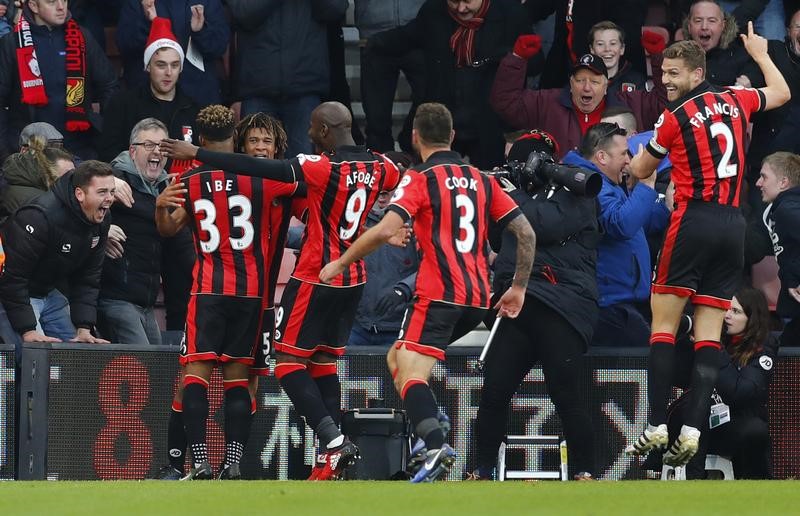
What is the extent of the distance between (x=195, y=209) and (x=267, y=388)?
1.39 meters

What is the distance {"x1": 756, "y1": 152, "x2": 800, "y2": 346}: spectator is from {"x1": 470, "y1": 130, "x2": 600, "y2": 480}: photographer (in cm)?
165

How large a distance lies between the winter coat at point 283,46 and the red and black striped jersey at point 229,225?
3.09 metres

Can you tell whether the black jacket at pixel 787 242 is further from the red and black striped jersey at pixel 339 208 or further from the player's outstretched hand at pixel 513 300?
the red and black striped jersey at pixel 339 208

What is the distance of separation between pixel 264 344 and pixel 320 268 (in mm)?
742

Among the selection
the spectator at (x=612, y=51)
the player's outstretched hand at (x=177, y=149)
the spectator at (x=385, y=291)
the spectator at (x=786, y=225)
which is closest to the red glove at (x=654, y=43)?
the spectator at (x=612, y=51)

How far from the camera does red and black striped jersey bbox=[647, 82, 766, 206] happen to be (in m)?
9.09

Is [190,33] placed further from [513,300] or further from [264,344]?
[513,300]

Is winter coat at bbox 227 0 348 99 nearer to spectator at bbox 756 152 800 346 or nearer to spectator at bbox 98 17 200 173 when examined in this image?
spectator at bbox 98 17 200 173

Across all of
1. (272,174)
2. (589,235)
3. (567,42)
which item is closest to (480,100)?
(567,42)

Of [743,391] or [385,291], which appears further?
[385,291]

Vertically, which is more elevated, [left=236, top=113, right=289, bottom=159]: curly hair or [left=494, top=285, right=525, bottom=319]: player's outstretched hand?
[left=236, top=113, right=289, bottom=159]: curly hair

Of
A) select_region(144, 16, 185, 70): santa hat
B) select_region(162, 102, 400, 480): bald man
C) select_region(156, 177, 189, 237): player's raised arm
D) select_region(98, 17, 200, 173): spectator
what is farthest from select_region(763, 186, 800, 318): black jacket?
select_region(144, 16, 185, 70): santa hat

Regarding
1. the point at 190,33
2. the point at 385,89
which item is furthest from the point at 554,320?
the point at 190,33

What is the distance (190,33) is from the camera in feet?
41.7
